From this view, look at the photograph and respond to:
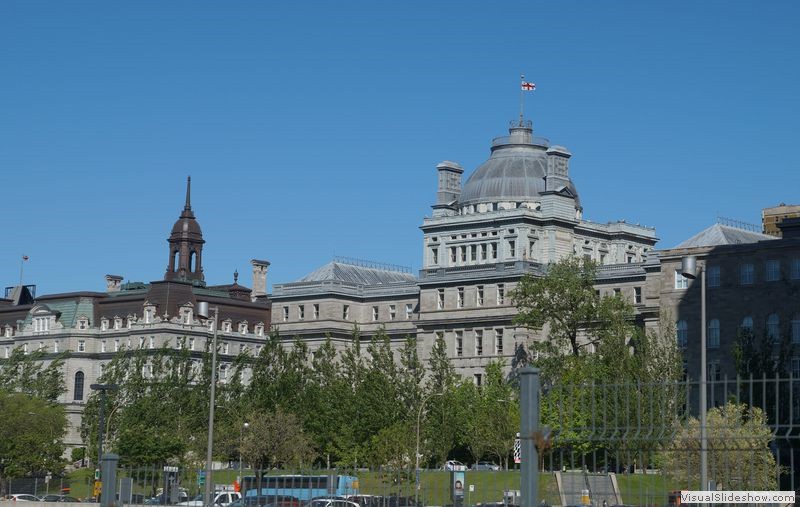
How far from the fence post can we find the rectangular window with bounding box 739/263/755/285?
290ft

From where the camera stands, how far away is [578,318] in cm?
11362

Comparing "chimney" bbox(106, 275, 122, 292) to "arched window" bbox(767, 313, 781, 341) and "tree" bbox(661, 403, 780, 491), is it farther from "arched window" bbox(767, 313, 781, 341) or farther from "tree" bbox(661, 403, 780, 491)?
"tree" bbox(661, 403, 780, 491)

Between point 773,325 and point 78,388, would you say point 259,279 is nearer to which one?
point 78,388

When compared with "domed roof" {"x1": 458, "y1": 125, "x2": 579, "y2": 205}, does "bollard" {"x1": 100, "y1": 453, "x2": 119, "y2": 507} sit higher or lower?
lower

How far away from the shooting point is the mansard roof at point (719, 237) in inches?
4464

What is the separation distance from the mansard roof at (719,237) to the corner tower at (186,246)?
215ft

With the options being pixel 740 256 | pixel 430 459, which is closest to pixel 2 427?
pixel 430 459

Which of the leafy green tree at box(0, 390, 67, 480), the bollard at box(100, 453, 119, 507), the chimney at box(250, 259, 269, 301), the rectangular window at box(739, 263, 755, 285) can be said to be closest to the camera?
the bollard at box(100, 453, 119, 507)

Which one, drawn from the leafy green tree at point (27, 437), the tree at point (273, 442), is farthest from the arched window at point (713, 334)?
the leafy green tree at point (27, 437)

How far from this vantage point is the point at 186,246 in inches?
6476

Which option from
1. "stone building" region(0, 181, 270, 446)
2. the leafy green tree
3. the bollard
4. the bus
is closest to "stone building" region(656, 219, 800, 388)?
the leafy green tree

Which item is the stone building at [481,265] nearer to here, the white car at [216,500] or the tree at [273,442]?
the tree at [273,442]

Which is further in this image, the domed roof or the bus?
the domed roof

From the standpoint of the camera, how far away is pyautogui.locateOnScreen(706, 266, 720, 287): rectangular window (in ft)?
351
